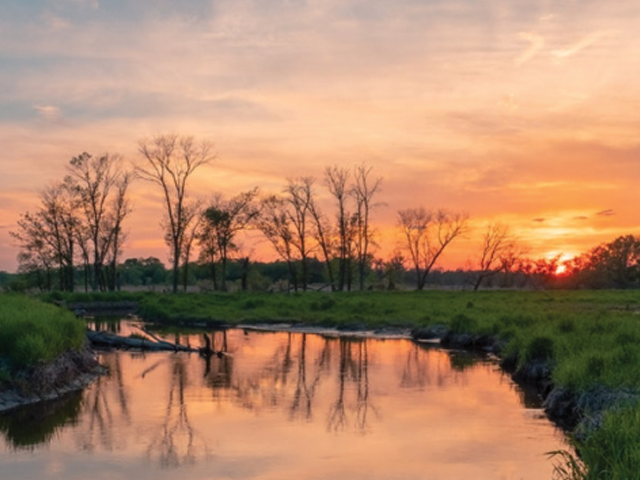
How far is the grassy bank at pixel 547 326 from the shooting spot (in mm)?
9844

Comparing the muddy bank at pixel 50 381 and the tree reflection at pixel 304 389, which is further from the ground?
the muddy bank at pixel 50 381

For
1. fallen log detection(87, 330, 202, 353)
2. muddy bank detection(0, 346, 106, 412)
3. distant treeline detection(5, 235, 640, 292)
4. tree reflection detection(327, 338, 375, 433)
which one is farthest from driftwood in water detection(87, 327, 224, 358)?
distant treeline detection(5, 235, 640, 292)

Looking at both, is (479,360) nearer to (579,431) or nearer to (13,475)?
(579,431)

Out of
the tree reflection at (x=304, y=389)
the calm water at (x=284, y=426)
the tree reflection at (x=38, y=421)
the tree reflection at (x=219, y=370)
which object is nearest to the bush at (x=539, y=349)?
the calm water at (x=284, y=426)

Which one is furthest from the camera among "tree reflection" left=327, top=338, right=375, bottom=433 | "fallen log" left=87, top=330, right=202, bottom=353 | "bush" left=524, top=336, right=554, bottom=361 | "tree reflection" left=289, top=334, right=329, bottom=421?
"fallen log" left=87, top=330, right=202, bottom=353

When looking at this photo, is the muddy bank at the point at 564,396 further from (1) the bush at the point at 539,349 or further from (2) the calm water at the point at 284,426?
(2) the calm water at the point at 284,426

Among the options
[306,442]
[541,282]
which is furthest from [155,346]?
[541,282]

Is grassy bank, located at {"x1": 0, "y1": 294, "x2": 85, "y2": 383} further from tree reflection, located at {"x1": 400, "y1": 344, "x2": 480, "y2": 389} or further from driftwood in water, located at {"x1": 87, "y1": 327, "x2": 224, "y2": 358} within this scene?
tree reflection, located at {"x1": 400, "y1": 344, "x2": 480, "y2": 389}

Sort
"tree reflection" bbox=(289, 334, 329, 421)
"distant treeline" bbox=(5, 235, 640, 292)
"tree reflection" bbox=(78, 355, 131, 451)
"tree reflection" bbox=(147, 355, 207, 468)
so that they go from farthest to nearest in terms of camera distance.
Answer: "distant treeline" bbox=(5, 235, 640, 292) < "tree reflection" bbox=(289, 334, 329, 421) < "tree reflection" bbox=(78, 355, 131, 451) < "tree reflection" bbox=(147, 355, 207, 468)

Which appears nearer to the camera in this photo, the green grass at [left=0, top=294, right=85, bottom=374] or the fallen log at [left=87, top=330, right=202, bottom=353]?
the green grass at [left=0, top=294, right=85, bottom=374]

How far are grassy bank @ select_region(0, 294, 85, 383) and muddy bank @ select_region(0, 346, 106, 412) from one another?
20cm

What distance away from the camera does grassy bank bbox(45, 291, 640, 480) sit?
388 inches

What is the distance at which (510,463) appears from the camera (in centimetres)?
1279

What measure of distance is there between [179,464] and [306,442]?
2.52 metres
